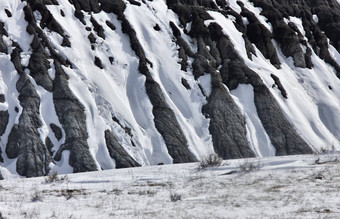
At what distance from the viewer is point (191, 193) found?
30.3ft

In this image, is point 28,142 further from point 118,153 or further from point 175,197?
point 175,197

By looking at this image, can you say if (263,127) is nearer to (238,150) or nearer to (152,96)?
(238,150)

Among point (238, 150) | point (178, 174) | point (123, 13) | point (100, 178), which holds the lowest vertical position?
point (238, 150)

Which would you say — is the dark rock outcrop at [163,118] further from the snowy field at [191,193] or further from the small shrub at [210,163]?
the snowy field at [191,193]

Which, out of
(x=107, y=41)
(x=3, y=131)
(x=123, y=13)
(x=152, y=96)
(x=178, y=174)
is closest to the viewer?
(x=178, y=174)

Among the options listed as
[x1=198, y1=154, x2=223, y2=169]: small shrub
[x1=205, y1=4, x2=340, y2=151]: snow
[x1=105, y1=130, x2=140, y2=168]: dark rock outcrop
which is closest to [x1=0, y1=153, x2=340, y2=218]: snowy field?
[x1=198, y1=154, x2=223, y2=169]: small shrub

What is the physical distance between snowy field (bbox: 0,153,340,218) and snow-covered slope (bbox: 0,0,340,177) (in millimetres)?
16189

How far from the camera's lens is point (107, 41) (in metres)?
36.9

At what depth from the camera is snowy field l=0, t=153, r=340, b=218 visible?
293 inches

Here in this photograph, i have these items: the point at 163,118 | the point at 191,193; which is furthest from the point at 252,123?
the point at 191,193

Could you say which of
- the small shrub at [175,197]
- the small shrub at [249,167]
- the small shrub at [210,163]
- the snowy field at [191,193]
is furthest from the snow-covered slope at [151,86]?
the small shrub at [175,197]

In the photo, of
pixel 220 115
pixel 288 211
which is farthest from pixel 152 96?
pixel 288 211

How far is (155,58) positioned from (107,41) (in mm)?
4818

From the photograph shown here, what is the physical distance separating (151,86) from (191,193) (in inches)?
996
